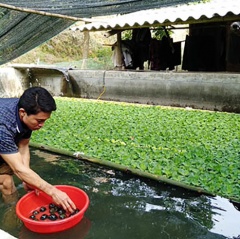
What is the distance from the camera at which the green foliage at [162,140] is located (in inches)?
168

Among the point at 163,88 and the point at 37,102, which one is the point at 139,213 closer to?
the point at 37,102

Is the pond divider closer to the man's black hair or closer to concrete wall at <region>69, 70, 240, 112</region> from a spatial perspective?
the man's black hair

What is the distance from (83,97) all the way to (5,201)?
316 inches

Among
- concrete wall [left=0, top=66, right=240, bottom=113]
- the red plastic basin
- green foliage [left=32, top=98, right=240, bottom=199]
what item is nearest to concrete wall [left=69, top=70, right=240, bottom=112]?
concrete wall [left=0, top=66, right=240, bottom=113]

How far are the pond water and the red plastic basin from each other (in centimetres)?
19

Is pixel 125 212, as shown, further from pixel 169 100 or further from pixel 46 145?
pixel 169 100

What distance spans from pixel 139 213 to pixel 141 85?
Answer: 22.4ft

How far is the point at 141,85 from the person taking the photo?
9.95 m

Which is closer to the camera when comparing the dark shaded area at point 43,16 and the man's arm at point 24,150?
the man's arm at point 24,150

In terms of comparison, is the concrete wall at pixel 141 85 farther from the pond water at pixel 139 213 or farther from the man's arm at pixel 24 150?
the man's arm at pixel 24 150

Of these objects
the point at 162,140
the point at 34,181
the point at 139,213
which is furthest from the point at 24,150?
the point at 162,140

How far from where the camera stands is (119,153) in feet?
16.5

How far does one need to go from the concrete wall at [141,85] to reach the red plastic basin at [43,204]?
6.41 m

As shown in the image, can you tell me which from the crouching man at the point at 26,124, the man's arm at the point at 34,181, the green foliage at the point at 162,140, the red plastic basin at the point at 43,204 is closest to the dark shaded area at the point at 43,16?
the green foliage at the point at 162,140
